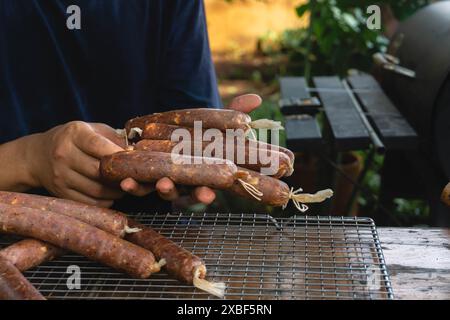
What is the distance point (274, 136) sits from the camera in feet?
9.95

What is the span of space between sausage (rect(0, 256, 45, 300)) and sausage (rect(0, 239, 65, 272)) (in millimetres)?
125

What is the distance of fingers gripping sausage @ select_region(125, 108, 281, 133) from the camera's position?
8.48ft

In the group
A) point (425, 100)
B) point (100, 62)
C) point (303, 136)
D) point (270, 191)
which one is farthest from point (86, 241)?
point (425, 100)

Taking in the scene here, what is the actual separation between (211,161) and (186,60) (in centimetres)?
107

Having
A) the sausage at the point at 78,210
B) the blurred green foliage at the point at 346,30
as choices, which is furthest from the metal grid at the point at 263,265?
the blurred green foliage at the point at 346,30

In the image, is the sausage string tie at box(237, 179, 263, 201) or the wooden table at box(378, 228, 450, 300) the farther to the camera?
the sausage string tie at box(237, 179, 263, 201)

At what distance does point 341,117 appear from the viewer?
4.20 meters

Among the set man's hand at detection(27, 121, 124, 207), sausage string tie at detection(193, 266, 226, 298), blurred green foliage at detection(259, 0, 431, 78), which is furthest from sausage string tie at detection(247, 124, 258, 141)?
blurred green foliage at detection(259, 0, 431, 78)

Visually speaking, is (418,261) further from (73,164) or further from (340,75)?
(340,75)

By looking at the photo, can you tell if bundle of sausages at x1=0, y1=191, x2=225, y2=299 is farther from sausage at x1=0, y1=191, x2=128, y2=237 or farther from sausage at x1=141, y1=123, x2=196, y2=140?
sausage at x1=141, y1=123, x2=196, y2=140

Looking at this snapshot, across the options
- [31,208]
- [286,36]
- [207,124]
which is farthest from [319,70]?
[31,208]

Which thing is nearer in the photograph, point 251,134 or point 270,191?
point 270,191

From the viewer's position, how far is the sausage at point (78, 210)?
2.47m
